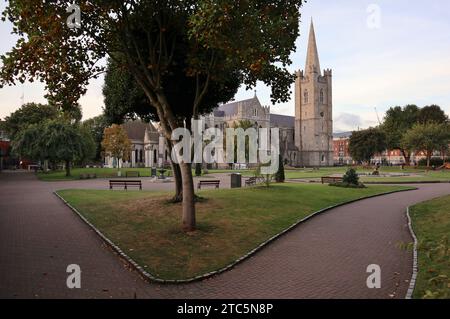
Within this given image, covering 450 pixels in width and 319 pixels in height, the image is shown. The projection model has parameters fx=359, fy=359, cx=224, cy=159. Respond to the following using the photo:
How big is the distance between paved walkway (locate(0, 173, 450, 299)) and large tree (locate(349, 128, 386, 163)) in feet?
235

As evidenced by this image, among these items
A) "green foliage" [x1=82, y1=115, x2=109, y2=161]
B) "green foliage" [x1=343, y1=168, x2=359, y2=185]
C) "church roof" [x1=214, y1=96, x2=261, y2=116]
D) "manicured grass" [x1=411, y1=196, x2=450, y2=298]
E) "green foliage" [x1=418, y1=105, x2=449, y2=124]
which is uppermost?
"church roof" [x1=214, y1=96, x2=261, y2=116]

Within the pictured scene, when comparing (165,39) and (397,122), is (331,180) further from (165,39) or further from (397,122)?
(397,122)

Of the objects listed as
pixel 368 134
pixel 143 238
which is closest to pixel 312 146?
pixel 368 134

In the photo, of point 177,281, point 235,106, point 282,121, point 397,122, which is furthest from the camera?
point 282,121

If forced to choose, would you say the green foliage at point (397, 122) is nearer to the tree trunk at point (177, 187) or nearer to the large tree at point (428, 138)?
the large tree at point (428, 138)

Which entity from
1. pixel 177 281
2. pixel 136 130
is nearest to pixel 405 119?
pixel 136 130

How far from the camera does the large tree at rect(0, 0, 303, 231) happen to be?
36.6ft

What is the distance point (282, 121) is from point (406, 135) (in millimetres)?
52900

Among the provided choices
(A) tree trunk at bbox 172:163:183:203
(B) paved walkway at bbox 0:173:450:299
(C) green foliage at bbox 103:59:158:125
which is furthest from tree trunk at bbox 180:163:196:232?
(C) green foliage at bbox 103:59:158:125

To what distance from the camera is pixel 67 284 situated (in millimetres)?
8477

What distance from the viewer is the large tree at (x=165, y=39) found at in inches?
440

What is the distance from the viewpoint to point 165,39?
51.3ft

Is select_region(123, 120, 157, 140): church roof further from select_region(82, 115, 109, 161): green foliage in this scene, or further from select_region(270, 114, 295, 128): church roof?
select_region(270, 114, 295, 128): church roof
